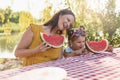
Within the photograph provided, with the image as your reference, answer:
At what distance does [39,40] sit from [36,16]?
311cm

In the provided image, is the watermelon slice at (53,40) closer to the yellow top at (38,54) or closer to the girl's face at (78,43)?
the yellow top at (38,54)

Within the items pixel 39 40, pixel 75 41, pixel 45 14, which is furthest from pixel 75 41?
pixel 45 14

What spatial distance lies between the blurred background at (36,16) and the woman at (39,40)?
2.94 metres

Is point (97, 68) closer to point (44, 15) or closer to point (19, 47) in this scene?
point (19, 47)

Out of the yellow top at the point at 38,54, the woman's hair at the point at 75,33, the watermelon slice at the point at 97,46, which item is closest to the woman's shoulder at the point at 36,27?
the yellow top at the point at 38,54

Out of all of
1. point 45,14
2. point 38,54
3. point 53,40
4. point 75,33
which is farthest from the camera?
point 45,14

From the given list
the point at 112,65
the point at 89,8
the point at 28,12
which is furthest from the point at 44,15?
the point at 112,65

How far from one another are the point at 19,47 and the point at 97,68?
0.94m

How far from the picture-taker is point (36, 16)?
5.44 m

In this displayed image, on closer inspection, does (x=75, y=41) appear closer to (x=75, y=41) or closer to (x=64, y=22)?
(x=75, y=41)

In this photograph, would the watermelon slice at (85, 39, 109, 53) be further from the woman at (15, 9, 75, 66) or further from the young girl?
the woman at (15, 9, 75, 66)

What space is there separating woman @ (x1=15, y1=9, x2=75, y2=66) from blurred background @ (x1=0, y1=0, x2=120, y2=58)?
9.66 feet

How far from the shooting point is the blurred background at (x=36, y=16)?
5.43 m

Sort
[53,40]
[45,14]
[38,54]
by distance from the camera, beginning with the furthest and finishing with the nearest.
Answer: [45,14] < [38,54] < [53,40]
